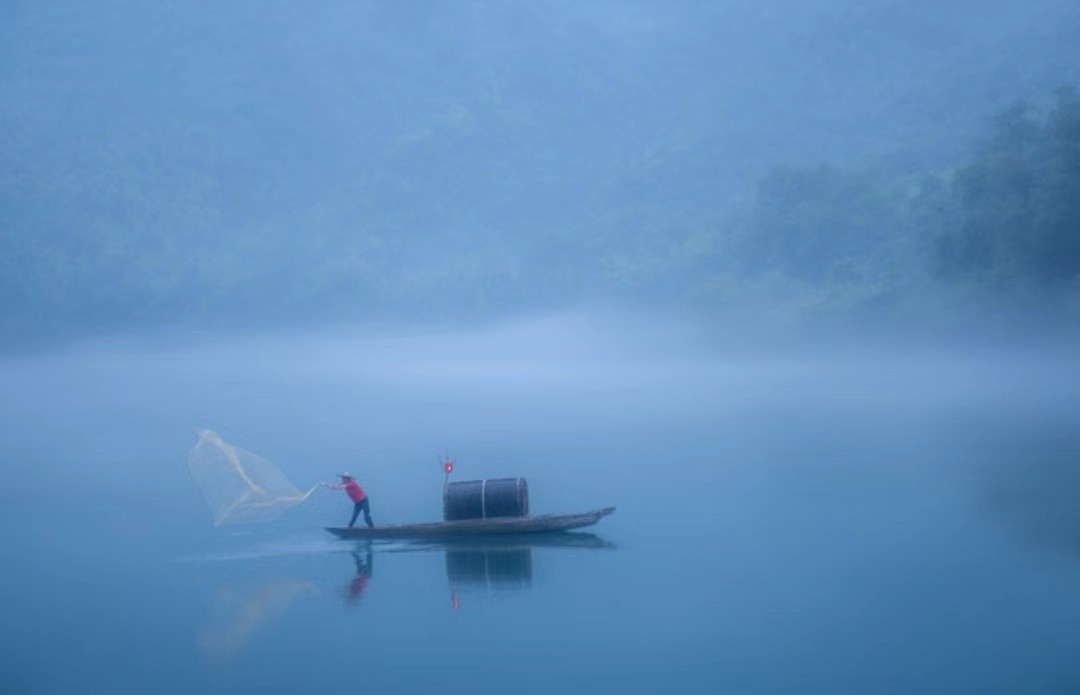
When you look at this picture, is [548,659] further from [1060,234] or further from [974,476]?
[1060,234]

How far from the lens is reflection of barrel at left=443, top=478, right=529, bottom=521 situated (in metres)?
19.2

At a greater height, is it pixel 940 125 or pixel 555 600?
pixel 940 125

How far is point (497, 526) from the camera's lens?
62.1 feet

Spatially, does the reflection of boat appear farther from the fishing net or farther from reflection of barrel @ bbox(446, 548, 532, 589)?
the fishing net

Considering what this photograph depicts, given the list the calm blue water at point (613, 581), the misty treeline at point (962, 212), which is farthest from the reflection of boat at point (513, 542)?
the misty treeline at point (962, 212)

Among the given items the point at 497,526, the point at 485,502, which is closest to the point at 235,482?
the point at 485,502

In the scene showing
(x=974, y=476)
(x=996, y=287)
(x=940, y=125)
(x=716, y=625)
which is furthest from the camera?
(x=940, y=125)

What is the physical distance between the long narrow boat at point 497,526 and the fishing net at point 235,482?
182cm

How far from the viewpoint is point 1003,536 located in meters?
18.3

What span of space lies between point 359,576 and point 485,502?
2.61 meters

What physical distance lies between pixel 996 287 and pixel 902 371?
16.7ft

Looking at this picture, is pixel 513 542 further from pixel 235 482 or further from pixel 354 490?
pixel 235 482

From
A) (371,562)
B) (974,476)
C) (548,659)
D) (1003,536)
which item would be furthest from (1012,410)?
(548,659)

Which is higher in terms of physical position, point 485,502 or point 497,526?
point 485,502
